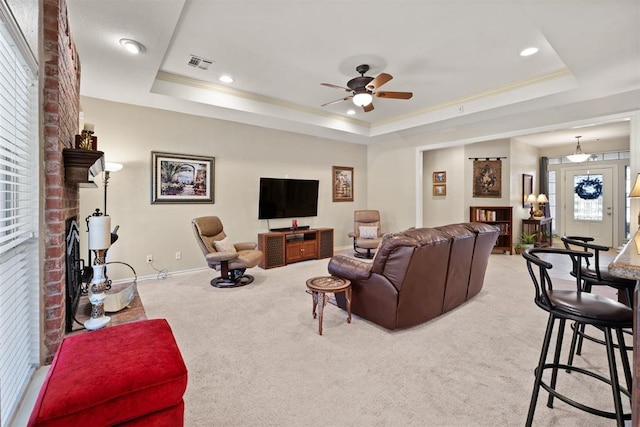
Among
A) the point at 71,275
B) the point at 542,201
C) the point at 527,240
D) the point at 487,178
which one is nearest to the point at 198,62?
the point at 71,275

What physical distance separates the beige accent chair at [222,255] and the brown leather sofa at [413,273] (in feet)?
5.26

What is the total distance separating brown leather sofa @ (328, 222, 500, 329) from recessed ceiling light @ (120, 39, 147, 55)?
2.81 m

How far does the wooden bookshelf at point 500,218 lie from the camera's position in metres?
6.56

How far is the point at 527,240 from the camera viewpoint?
665 cm

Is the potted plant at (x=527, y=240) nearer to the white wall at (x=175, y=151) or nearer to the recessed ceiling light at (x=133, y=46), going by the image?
the white wall at (x=175, y=151)

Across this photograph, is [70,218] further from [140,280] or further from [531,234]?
[531,234]

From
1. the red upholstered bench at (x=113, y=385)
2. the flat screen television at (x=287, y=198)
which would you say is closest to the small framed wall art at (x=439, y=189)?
the flat screen television at (x=287, y=198)

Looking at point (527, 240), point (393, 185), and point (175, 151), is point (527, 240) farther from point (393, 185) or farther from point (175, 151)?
point (175, 151)

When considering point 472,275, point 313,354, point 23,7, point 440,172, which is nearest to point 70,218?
point 23,7

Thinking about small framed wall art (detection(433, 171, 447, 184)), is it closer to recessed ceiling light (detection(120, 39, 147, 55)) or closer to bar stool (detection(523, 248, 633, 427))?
bar stool (detection(523, 248, 633, 427))

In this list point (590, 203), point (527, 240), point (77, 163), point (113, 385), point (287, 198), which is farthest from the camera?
point (590, 203)

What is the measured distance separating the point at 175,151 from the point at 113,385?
4341 millimetres

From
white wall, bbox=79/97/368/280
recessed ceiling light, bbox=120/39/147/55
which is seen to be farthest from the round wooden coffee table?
white wall, bbox=79/97/368/280

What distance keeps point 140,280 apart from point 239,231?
1723 mm
